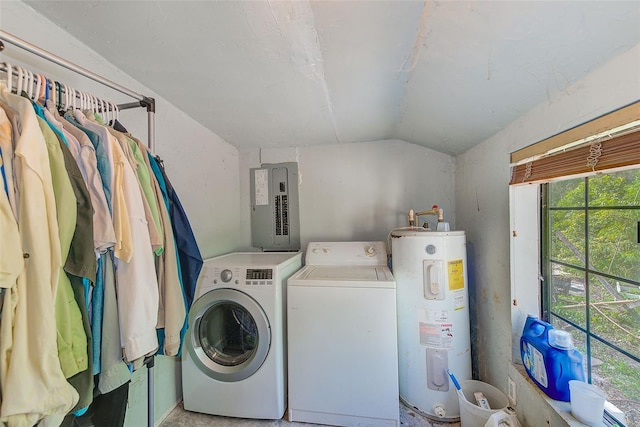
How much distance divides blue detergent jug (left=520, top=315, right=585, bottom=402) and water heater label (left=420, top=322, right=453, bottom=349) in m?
0.39

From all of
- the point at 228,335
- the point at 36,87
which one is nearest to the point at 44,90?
the point at 36,87

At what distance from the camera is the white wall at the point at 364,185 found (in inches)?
85.7

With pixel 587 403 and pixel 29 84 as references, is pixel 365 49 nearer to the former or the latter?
pixel 29 84

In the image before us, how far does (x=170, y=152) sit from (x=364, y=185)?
154cm

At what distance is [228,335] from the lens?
167 centimetres

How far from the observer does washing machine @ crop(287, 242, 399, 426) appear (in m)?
1.36

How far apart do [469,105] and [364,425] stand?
182 cm

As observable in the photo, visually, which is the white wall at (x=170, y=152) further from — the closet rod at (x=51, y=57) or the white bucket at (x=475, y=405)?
the white bucket at (x=475, y=405)

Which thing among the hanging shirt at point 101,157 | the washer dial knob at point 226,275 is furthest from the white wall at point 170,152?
the washer dial knob at point 226,275

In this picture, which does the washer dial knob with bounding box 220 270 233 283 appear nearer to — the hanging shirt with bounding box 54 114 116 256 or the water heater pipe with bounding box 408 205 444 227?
the hanging shirt with bounding box 54 114 116 256

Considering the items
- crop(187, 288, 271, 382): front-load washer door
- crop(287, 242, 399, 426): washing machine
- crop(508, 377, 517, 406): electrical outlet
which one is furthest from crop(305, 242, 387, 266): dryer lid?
crop(508, 377, 517, 406): electrical outlet

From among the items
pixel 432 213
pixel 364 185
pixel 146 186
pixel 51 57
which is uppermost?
pixel 51 57

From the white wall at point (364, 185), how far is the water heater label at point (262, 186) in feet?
0.35

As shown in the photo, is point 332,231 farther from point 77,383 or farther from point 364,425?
point 77,383
